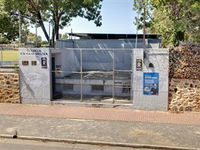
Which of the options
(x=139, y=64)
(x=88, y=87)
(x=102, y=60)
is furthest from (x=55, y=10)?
(x=139, y=64)

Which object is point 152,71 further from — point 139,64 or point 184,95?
point 184,95

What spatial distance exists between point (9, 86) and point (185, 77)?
904cm

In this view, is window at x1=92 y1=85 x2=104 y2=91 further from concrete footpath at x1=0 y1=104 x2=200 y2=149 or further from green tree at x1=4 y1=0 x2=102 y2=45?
green tree at x1=4 y1=0 x2=102 y2=45

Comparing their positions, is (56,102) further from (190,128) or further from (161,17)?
(161,17)

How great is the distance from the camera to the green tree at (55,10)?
1784 centimetres

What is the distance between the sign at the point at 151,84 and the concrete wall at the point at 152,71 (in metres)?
0.14

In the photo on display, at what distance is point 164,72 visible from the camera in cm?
1226

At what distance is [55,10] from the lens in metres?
19.3

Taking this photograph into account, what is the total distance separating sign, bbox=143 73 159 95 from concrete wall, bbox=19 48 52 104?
4.94 m

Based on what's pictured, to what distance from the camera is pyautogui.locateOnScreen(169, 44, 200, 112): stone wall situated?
475 inches

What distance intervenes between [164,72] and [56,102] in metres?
5.71

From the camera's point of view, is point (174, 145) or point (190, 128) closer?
point (174, 145)

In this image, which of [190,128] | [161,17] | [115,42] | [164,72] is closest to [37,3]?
[115,42]

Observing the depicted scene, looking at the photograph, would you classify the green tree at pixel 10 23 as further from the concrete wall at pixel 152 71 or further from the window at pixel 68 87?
the concrete wall at pixel 152 71
